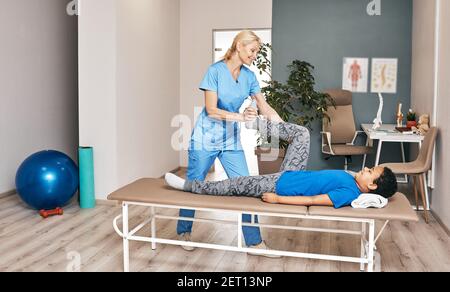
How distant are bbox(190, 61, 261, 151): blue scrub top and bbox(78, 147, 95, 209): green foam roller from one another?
137 cm

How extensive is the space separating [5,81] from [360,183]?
10.6 ft

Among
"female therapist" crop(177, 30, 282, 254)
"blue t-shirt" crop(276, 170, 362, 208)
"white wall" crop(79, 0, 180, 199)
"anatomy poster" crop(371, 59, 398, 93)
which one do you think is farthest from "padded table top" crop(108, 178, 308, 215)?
"anatomy poster" crop(371, 59, 398, 93)

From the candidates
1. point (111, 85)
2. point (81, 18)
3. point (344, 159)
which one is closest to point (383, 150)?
point (344, 159)

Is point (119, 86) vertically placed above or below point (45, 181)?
above

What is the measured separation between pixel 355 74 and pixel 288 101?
835 millimetres

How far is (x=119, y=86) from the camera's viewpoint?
4.10 meters

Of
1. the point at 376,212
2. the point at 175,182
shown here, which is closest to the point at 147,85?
the point at 175,182

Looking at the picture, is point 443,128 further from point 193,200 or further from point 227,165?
point 193,200

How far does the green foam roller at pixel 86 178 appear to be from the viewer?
394 centimetres

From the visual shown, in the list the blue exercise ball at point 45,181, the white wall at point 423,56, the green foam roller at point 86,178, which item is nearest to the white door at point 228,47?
the white wall at point 423,56

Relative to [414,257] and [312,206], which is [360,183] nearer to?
[312,206]

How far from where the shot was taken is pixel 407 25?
17.3 ft

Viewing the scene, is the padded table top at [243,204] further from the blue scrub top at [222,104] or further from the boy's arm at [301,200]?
the blue scrub top at [222,104]

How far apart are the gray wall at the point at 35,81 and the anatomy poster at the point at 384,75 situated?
3180 millimetres
